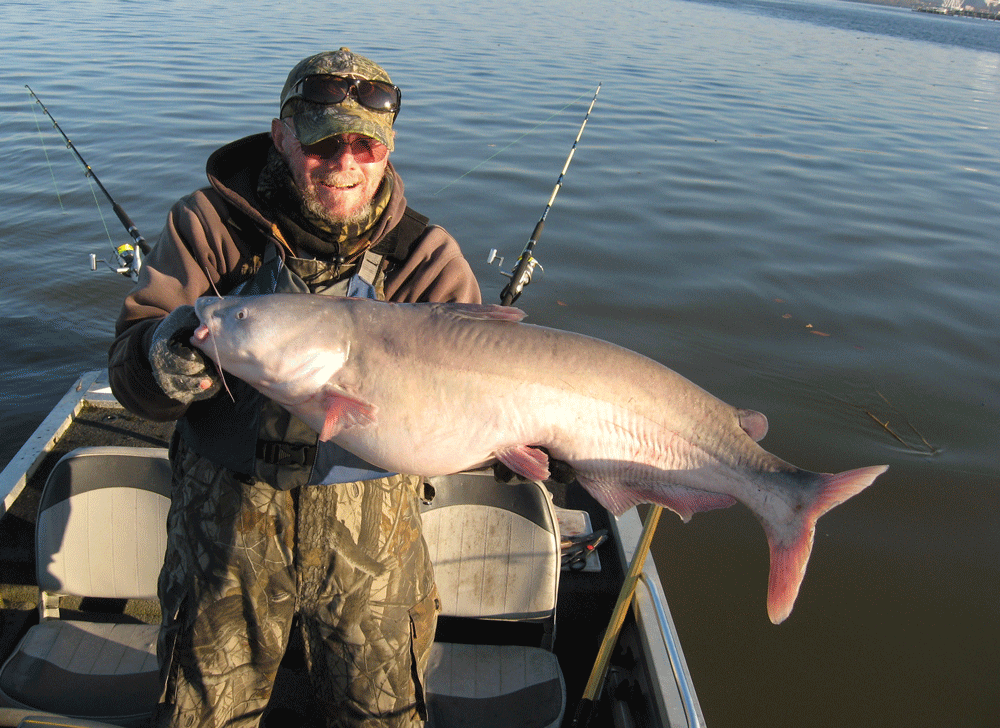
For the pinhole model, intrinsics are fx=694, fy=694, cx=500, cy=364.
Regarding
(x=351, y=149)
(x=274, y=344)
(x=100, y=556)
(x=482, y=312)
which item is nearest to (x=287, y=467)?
(x=274, y=344)

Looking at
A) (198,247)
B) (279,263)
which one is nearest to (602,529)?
(279,263)

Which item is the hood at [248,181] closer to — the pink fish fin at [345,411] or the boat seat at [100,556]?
the pink fish fin at [345,411]

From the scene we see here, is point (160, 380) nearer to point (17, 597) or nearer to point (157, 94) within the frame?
point (17, 597)

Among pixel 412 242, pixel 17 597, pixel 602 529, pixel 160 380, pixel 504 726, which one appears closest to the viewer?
pixel 160 380

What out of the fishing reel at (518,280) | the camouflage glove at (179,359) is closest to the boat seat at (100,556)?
the camouflage glove at (179,359)

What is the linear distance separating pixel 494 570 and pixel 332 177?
1.90m

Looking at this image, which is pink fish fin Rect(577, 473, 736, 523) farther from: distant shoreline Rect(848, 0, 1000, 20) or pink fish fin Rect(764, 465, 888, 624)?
distant shoreline Rect(848, 0, 1000, 20)

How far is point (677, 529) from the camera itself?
5.17 metres

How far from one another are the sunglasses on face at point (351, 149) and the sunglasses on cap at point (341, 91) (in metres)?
0.14

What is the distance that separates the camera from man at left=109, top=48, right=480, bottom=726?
94.2 inches

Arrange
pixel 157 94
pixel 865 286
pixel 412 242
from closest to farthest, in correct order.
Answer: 1. pixel 412 242
2. pixel 865 286
3. pixel 157 94

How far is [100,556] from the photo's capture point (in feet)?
10.3

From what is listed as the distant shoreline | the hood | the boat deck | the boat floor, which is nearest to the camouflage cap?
the hood

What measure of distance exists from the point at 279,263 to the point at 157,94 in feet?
46.0
